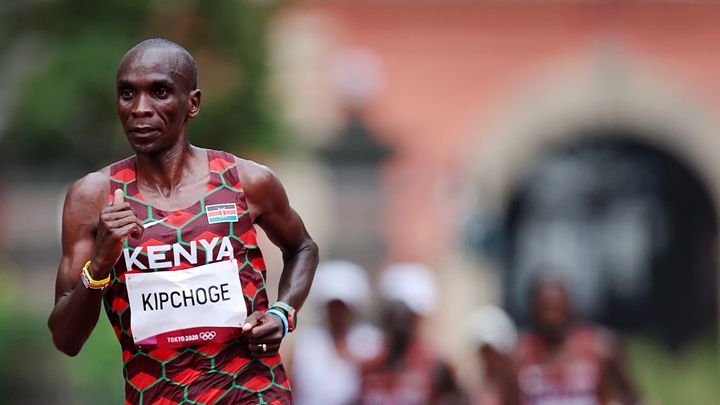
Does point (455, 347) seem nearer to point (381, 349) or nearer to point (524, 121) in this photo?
point (524, 121)

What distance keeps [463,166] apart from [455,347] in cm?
297

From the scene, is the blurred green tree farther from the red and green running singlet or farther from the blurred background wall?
the red and green running singlet

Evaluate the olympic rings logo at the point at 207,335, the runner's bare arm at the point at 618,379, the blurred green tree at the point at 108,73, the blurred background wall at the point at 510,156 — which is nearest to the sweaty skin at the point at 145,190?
the olympic rings logo at the point at 207,335

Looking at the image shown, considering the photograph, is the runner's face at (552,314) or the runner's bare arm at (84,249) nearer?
the runner's bare arm at (84,249)

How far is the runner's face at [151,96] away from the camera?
469 centimetres

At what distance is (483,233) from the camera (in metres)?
20.6

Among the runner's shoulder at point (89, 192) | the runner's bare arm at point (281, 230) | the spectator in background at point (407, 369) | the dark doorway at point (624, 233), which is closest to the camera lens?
the runner's shoulder at point (89, 192)

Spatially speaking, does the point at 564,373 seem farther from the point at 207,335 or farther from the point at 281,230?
the point at 207,335

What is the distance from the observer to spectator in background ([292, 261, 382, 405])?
9.34m

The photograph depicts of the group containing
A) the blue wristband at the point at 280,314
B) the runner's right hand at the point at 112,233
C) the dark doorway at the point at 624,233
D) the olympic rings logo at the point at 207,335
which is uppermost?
the runner's right hand at the point at 112,233

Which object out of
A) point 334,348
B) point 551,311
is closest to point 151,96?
point 334,348

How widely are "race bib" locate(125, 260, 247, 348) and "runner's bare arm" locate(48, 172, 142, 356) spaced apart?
166 mm

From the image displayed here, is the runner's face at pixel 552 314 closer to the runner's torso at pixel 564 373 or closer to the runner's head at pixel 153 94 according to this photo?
the runner's torso at pixel 564 373

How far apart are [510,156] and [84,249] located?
16.6m
